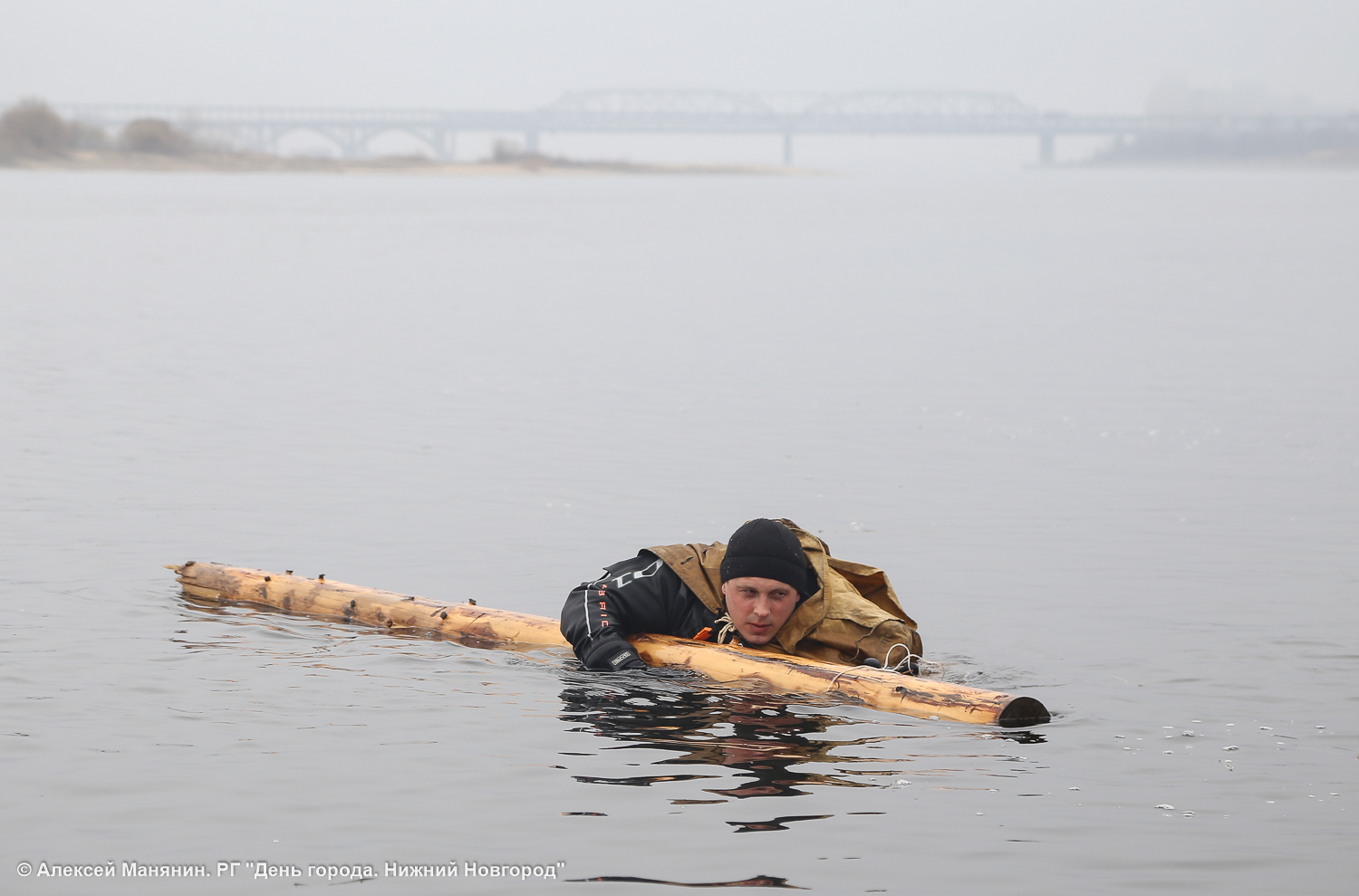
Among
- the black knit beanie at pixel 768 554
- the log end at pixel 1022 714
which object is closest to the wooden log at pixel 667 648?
the log end at pixel 1022 714

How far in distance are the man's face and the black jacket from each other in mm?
376

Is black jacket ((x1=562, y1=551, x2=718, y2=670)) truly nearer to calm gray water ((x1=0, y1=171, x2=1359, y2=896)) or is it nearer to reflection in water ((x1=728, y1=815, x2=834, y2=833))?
calm gray water ((x1=0, y1=171, x2=1359, y2=896))

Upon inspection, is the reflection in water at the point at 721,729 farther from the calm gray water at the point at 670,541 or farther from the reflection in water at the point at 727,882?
the reflection in water at the point at 727,882

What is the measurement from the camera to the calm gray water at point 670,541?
7266 mm

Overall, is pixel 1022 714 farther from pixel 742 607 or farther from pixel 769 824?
pixel 769 824

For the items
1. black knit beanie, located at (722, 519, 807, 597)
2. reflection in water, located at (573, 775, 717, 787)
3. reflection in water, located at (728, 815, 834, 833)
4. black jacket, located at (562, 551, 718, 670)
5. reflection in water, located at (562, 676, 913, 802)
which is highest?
black knit beanie, located at (722, 519, 807, 597)

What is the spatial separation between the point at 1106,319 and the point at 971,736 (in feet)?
83.6

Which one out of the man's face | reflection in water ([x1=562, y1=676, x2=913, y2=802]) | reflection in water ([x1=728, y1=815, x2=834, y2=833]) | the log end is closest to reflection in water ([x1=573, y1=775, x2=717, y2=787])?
reflection in water ([x1=562, y1=676, x2=913, y2=802])

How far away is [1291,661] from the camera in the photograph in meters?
10.3

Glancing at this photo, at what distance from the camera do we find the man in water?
8797mm

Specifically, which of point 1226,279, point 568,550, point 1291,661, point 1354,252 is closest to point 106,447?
point 568,550

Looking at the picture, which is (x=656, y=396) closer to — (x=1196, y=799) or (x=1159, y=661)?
(x=1159, y=661)

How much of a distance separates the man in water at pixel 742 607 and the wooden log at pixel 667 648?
14cm

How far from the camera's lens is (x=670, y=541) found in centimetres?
1364
